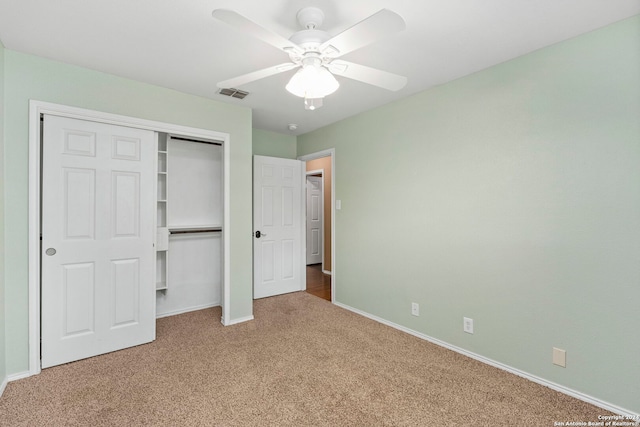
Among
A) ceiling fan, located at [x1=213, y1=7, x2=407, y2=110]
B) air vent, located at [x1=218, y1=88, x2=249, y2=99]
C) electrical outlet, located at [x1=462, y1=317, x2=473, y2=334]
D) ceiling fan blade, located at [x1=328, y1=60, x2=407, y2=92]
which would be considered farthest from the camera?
air vent, located at [x1=218, y1=88, x2=249, y2=99]

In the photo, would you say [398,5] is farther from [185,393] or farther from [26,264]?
[26,264]

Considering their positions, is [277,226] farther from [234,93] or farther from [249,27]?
[249,27]

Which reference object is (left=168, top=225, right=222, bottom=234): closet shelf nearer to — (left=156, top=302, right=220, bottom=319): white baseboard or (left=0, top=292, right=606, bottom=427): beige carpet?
(left=156, top=302, right=220, bottom=319): white baseboard

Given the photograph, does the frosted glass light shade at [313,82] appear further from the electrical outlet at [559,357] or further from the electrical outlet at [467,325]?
the electrical outlet at [559,357]

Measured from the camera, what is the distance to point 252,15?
5.81ft

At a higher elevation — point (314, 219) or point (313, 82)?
point (313, 82)

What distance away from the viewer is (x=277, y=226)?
14.3 feet

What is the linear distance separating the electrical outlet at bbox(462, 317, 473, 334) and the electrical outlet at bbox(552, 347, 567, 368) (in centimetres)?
58

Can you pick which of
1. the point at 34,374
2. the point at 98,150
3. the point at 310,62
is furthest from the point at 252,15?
the point at 34,374

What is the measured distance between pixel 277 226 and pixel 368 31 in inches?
132

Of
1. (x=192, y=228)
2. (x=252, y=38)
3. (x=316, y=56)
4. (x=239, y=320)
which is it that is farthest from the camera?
(x=192, y=228)

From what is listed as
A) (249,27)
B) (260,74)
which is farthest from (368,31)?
(260,74)

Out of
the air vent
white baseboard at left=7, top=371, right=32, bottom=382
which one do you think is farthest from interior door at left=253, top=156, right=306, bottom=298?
white baseboard at left=7, top=371, right=32, bottom=382

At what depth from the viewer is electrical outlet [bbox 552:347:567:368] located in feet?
6.72
